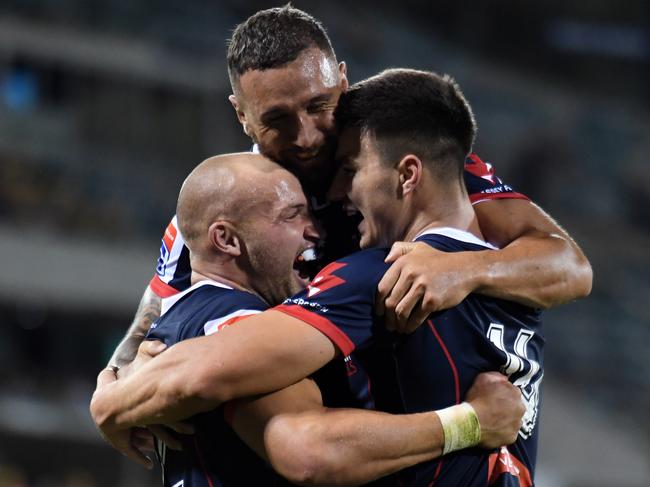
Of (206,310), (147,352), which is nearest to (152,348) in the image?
(147,352)

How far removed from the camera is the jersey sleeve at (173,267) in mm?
4191

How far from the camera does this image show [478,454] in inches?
139

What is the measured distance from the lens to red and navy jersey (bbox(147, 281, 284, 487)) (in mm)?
3455

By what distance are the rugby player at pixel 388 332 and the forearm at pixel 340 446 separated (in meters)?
0.12

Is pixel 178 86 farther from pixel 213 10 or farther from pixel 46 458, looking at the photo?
pixel 46 458

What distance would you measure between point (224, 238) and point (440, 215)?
70 centimetres

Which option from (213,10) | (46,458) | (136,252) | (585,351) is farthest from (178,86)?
(585,351)

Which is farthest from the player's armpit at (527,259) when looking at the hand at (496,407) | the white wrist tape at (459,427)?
the white wrist tape at (459,427)

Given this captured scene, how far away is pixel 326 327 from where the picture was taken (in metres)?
3.27

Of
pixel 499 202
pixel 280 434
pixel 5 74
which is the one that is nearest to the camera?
pixel 280 434

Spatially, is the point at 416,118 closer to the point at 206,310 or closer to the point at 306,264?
the point at 306,264

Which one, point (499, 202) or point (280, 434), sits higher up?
point (499, 202)

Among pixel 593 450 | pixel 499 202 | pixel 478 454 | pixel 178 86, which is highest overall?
pixel 499 202

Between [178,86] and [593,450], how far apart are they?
902 centimetres
